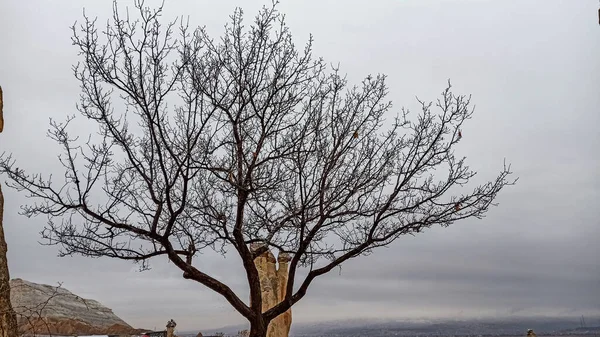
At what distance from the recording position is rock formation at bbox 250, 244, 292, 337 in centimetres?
1333

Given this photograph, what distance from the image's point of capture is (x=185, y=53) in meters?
7.95

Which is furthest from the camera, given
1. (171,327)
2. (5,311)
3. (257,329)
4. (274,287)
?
(171,327)

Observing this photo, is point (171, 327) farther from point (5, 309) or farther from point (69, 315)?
point (5, 309)

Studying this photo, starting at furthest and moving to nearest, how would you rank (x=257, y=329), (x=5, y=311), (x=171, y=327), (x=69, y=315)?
(x=171, y=327), (x=69, y=315), (x=257, y=329), (x=5, y=311)

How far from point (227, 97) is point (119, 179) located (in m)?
2.30

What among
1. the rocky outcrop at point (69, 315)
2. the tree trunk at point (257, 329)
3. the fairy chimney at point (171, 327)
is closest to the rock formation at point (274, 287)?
the rocky outcrop at point (69, 315)

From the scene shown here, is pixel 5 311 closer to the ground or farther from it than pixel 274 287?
closer to the ground

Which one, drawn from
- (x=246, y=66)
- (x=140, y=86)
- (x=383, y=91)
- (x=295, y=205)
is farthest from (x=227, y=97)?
(x=383, y=91)

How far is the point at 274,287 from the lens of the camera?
1380 cm

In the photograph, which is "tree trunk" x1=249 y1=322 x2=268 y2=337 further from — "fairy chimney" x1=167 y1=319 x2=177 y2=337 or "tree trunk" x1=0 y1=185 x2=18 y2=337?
"fairy chimney" x1=167 y1=319 x2=177 y2=337

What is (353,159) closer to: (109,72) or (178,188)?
(178,188)

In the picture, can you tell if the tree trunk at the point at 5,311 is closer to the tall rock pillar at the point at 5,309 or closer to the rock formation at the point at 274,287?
the tall rock pillar at the point at 5,309

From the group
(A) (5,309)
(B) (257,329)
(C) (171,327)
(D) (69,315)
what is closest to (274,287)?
(D) (69,315)

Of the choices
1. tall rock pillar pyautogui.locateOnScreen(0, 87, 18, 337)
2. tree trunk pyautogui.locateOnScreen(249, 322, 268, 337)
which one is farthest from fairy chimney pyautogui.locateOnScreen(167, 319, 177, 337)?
tall rock pillar pyautogui.locateOnScreen(0, 87, 18, 337)
